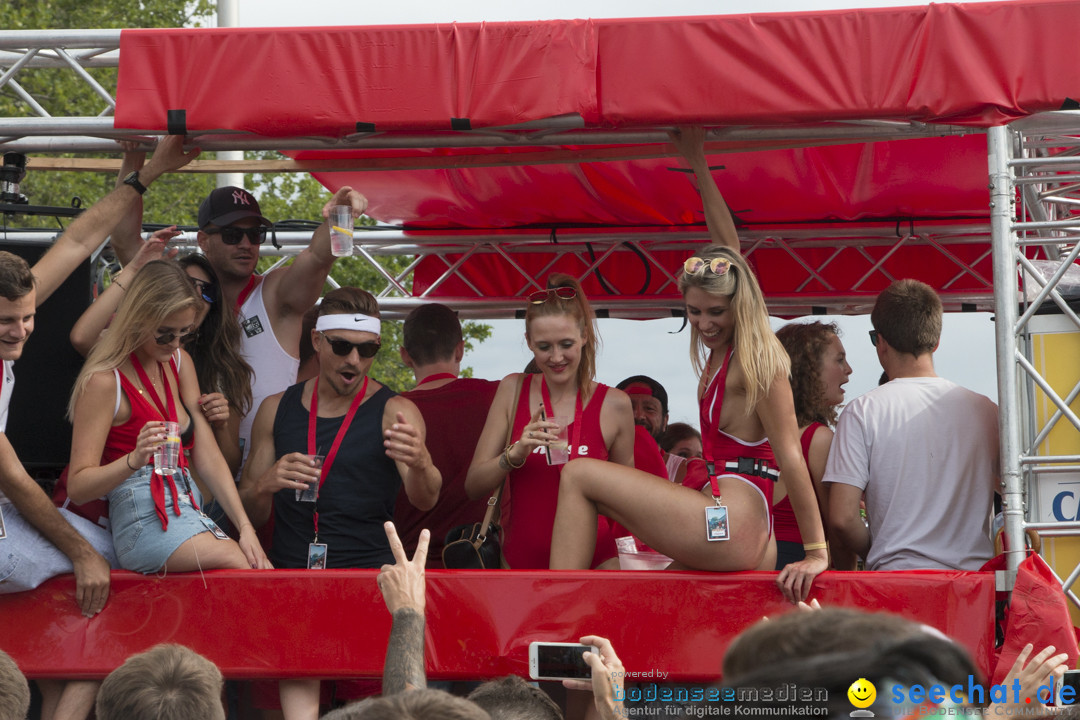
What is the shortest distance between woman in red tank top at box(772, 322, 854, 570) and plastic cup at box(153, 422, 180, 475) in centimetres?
227

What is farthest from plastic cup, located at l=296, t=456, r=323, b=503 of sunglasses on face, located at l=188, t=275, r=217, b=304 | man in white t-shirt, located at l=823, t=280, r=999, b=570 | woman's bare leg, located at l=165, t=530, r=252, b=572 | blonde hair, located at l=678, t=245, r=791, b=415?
man in white t-shirt, located at l=823, t=280, r=999, b=570

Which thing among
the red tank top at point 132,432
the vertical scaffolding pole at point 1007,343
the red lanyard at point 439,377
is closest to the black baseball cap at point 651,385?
the red lanyard at point 439,377

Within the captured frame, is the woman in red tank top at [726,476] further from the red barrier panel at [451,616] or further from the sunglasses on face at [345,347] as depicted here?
the sunglasses on face at [345,347]

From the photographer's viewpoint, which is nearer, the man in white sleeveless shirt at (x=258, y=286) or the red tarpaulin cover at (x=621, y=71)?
the red tarpaulin cover at (x=621, y=71)

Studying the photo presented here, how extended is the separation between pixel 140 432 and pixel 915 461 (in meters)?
2.68

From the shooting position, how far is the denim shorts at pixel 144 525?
3.79 m

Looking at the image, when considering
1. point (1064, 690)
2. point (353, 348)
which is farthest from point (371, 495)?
point (1064, 690)

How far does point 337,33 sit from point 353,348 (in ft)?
3.75

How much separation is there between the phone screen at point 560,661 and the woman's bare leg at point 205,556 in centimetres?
→ 109

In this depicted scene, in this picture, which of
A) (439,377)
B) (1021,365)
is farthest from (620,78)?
(439,377)

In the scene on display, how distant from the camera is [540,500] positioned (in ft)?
13.6

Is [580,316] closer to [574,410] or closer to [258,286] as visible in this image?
[574,410]

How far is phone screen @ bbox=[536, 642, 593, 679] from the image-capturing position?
367cm

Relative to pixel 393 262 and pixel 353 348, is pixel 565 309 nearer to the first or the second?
pixel 353 348
